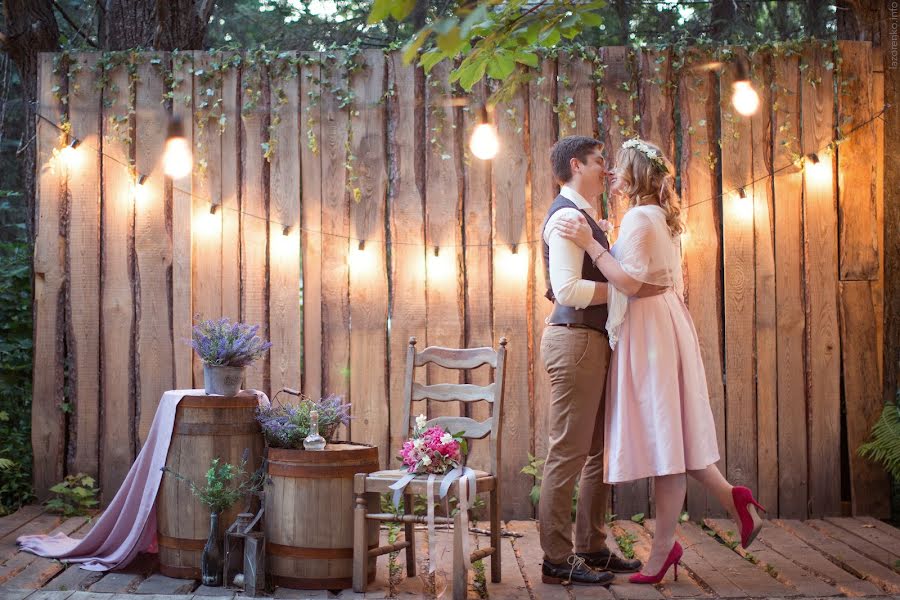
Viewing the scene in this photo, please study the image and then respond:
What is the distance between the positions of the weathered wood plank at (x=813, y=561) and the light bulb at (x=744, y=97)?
7.24ft

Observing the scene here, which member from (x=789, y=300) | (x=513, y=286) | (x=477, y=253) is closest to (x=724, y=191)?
(x=789, y=300)

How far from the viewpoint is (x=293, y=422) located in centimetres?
391

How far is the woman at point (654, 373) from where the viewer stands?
3707mm

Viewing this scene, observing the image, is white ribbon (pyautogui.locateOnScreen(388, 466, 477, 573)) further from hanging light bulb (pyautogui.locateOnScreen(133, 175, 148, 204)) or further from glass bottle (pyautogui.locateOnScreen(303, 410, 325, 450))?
hanging light bulb (pyautogui.locateOnScreen(133, 175, 148, 204))

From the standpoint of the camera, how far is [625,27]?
7320 mm

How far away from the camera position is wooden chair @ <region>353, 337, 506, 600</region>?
366 centimetres

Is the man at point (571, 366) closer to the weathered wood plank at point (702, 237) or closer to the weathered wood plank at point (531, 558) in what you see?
the weathered wood plank at point (531, 558)

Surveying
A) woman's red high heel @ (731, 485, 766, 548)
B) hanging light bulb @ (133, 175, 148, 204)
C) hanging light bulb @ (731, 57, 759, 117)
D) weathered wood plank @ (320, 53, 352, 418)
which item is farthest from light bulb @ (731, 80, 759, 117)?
hanging light bulb @ (133, 175, 148, 204)

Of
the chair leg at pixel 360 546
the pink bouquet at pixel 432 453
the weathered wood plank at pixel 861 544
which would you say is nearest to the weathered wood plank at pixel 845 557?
the weathered wood plank at pixel 861 544

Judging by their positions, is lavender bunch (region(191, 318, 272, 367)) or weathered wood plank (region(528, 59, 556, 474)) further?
weathered wood plank (region(528, 59, 556, 474))

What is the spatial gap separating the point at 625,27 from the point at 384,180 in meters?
3.11

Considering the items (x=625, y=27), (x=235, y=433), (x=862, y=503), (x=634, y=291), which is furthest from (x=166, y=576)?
(x=625, y=27)

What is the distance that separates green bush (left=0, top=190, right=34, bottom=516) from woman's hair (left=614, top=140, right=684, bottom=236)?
3515 millimetres

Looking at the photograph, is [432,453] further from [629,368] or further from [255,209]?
[255,209]
